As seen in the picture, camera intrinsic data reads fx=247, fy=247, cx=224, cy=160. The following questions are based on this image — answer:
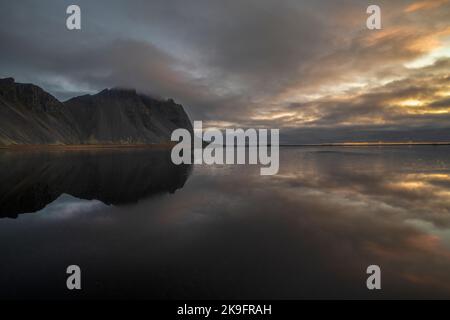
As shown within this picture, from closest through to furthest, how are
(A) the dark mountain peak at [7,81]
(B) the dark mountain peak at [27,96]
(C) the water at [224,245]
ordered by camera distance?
(C) the water at [224,245]
(B) the dark mountain peak at [27,96]
(A) the dark mountain peak at [7,81]

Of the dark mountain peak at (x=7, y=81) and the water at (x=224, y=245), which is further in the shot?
the dark mountain peak at (x=7, y=81)

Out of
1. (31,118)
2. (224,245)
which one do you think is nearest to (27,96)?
(31,118)

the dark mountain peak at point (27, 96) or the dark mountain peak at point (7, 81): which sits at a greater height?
the dark mountain peak at point (7, 81)

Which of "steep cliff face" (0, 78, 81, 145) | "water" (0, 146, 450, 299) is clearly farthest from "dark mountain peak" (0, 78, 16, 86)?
"water" (0, 146, 450, 299)

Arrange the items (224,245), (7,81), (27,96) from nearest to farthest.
→ (224,245), (27,96), (7,81)

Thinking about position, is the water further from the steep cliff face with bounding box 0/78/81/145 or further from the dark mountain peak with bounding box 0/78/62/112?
the dark mountain peak with bounding box 0/78/62/112

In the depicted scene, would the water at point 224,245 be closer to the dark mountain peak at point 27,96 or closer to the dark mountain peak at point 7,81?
the dark mountain peak at point 27,96

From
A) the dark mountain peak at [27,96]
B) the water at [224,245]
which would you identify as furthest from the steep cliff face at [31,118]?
the water at [224,245]

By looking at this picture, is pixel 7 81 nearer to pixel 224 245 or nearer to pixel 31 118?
pixel 31 118

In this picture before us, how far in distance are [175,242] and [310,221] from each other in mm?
7173
